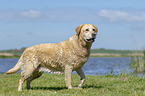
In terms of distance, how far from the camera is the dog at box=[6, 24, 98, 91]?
22.3ft

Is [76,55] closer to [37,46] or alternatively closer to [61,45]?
[61,45]

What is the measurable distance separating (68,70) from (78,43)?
988 mm

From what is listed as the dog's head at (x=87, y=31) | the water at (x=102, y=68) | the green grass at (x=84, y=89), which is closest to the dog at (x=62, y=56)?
the dog's head at (x=87, y=31)

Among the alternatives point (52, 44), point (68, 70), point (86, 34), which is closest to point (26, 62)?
point (52, 44)

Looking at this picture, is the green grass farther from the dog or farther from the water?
the water

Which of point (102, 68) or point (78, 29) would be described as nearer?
point (78, 29)

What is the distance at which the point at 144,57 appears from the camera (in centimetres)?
1666

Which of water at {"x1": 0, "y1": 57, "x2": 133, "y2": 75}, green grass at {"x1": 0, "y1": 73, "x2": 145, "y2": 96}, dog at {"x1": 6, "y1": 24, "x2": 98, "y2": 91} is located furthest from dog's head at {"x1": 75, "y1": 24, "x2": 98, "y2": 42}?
water at {"x1": 0, "y1": 57, "x2": 133, "y2": 75}

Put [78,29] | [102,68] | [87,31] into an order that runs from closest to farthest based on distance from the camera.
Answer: [87,31] < [78,29] < [102,68]

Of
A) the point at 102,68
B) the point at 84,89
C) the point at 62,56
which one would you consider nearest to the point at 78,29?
the point at 62,56

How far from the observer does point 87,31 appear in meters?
6.58

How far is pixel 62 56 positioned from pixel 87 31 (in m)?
1.24

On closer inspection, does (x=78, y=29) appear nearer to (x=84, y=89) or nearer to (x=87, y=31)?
(x=87, y=31)

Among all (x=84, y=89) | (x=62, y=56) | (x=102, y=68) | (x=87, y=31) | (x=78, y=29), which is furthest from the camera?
(x=102, y=68)
